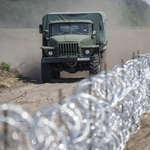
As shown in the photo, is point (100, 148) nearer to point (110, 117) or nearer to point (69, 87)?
point (110, 117)

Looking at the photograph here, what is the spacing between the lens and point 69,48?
1134 cm

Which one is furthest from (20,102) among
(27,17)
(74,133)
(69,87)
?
(27,17)

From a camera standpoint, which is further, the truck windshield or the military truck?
the truck windshield

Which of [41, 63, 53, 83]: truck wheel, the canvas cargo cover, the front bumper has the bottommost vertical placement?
[41, 63, 53, 83]: truck wheel

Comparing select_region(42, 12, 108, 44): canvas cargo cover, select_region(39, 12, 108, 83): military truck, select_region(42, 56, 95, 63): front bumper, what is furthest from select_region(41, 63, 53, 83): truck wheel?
select_region(42, 12, 108, 44): canvas cargo cover

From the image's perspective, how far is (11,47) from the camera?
33.3 m

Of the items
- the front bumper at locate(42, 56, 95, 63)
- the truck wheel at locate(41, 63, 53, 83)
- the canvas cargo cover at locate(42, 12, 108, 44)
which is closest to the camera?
the front bumper at locate(42, 56, 95, 63)

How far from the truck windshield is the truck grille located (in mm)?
950

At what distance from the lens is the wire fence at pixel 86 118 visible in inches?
112

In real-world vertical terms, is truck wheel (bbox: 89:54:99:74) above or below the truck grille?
below

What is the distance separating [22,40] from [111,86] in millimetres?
33810

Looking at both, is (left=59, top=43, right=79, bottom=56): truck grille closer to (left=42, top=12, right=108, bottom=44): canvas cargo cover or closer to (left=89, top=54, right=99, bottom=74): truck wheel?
(left=89, top=54, right=99, bottom=74): truck wheel

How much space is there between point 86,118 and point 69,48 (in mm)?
8206

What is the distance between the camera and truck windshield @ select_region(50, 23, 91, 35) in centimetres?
1219
